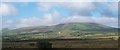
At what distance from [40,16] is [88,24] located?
1.09 meters

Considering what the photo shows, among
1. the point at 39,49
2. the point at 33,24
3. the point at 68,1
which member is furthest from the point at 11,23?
the point at 68,1

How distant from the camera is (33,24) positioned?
235 inches

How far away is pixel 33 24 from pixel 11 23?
490 mm

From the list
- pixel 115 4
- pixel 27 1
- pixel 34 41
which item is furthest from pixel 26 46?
pixel 115 4

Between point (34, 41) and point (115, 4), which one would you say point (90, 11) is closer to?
point (115, 4)

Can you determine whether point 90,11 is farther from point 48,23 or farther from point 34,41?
point 34,41

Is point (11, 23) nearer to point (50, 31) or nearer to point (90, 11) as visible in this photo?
point (50, 31)

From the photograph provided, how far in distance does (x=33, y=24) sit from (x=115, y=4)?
1.87 meters

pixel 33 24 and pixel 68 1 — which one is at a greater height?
pixel 68 1

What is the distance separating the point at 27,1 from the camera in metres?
5.68

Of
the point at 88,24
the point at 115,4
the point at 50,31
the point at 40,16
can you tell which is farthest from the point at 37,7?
the point at 115,4

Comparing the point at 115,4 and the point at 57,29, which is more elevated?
the point at 115,4

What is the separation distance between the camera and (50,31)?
5914mm

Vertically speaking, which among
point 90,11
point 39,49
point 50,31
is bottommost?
point 39,49
